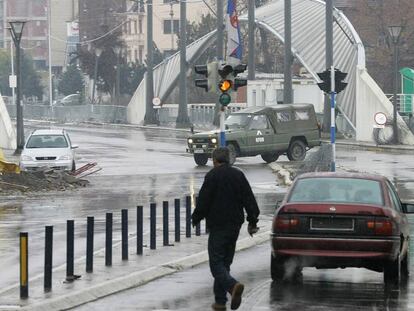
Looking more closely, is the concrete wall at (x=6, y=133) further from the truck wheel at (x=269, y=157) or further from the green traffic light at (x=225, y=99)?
the green traffic light at (x=225, y=99)

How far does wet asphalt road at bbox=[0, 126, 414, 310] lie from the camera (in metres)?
14.4

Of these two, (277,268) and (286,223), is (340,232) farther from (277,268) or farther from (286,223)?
(277,268)

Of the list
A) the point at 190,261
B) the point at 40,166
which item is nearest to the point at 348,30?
the point at 40,166

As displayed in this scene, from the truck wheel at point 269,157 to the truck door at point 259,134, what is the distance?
61 cm

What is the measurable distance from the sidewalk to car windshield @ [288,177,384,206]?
2236 millimetres

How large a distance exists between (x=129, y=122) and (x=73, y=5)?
3035 inches

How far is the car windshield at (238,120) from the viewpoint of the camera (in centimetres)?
4656

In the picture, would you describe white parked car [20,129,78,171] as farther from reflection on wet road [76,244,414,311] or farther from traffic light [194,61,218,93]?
reflection on wet road [76,244,414,311]

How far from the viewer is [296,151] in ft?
157

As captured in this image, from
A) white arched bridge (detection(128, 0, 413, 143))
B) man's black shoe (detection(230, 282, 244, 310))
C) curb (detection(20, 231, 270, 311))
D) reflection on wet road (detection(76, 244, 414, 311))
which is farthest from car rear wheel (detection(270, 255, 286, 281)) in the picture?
white arched bridge (detection(128, 0, 413, 143))

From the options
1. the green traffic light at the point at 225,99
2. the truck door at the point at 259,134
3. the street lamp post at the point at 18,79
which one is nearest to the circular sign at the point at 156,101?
the street lamp post at the point at 18,79

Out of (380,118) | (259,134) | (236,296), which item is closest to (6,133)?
(380,118)

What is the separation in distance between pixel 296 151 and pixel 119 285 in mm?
32627

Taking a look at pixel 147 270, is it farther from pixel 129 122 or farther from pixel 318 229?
pixel 129 122
